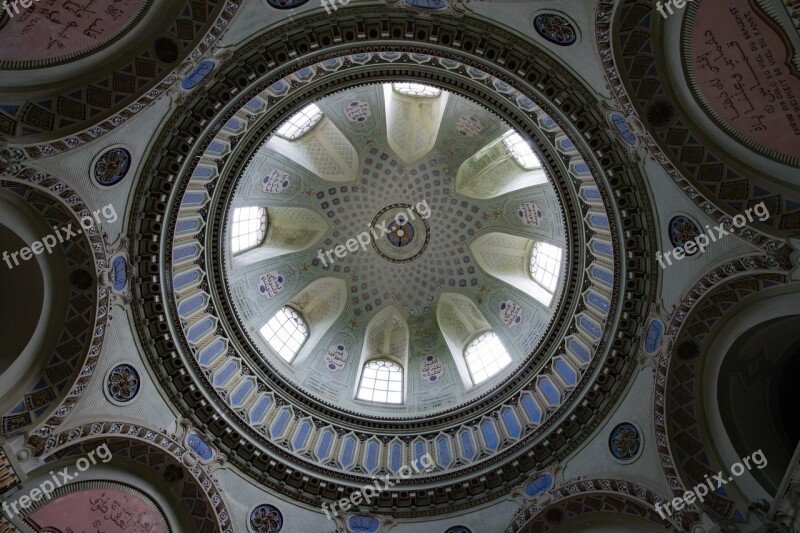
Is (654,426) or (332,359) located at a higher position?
(332,359)

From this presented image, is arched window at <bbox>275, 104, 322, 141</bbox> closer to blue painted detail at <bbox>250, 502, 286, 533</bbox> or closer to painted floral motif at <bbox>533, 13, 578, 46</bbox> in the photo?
painted floral motif at <bbox>533, 13, 578, 46</bbox>

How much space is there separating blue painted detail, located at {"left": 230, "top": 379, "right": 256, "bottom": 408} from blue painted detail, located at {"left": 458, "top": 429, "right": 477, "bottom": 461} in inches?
299

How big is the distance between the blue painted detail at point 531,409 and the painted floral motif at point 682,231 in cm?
728

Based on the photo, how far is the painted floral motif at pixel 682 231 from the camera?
1259 centimetres

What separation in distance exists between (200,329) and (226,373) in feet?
5.76

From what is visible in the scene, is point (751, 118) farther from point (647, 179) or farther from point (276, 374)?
point (276, 374)

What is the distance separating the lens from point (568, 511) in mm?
15406

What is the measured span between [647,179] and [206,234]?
13210mm

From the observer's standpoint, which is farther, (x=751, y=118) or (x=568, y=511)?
(x=568, y=511)

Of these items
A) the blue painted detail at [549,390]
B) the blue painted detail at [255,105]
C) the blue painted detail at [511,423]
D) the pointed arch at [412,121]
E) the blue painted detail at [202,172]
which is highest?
the pointed arch at [412,121]

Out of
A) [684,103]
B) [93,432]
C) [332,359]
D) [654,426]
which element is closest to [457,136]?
[332,359]

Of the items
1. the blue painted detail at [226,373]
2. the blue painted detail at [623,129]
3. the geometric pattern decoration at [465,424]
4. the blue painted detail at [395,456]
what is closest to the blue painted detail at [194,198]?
the geometric pattern decoration at [465,424]

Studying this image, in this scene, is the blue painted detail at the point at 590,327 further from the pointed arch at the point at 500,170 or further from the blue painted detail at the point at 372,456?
the blue painted detail at the point at 372,456

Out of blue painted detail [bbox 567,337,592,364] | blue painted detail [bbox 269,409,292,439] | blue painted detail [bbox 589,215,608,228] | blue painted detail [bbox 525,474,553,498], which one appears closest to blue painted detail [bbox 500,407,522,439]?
blue painted detail [bbox 525,474,553,498]
